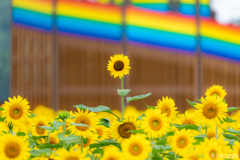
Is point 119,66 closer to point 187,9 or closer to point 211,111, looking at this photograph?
point 211,111

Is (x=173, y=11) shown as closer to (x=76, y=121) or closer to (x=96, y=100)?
(x=96, y=100)

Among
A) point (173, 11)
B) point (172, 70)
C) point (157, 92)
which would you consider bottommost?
point (157, 92)

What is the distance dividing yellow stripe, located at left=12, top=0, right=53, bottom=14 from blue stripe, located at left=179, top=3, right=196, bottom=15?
276 centimetres

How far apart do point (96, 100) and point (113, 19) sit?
1684mm

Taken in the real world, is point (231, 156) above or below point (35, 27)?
below

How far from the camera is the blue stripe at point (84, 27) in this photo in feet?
22.3

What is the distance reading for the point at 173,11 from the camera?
696 cm

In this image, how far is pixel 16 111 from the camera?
6.19ft

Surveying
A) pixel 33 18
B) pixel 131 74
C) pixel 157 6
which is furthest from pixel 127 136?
pixel 33 18

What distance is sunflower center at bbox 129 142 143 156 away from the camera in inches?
55.7

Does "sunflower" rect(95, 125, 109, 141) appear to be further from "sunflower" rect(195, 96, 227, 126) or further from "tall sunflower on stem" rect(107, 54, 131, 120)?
"sunflower" rect(195, 96, 227, 126)

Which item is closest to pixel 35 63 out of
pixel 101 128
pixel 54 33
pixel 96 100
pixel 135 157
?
pixel 54 33

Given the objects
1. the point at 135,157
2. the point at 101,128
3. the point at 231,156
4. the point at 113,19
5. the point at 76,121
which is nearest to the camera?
the point at 135,157

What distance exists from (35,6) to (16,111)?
6.31m
